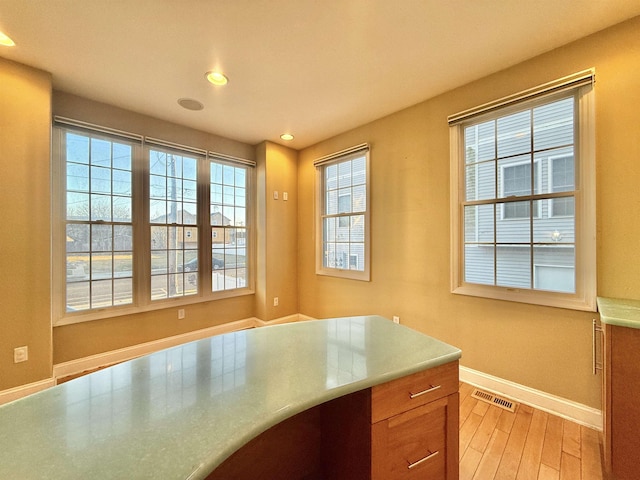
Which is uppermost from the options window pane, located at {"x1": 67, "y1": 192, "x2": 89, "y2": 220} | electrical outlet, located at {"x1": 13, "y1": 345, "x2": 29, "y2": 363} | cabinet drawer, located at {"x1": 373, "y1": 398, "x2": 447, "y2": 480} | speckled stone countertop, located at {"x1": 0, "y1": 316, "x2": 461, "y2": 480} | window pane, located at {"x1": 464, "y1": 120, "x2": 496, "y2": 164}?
window pane, located at {"x1": 464, "y1": 120, "x2": 496, "y2": 164}

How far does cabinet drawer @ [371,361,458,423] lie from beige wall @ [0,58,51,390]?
2840 mm

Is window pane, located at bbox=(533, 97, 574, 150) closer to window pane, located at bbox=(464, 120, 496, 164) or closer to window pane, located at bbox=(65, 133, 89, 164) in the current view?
window pane, located at bbox=(464, 120, 496, 164)

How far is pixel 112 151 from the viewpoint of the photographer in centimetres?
287

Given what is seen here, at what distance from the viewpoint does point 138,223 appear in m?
3.02

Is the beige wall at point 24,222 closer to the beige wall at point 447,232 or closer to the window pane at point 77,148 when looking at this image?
the window pane at point 77,148

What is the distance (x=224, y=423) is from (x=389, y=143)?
2.97 m

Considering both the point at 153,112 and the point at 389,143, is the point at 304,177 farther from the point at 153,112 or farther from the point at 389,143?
the point at 153,112

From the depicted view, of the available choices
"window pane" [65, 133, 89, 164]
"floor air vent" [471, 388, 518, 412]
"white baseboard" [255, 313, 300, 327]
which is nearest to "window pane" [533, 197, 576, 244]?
"floor air vent" [471, 388, 518, 412]

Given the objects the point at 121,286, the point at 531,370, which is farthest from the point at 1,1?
the point at 531,370

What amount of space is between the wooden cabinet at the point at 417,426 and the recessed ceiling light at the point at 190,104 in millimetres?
3017

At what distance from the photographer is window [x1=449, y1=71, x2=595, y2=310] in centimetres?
190

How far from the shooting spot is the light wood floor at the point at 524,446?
60.4 inches

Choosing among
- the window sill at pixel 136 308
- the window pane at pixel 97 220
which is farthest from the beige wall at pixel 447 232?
the window pane at pixel 97 220

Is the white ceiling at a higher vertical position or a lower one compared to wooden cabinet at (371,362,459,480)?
higher
